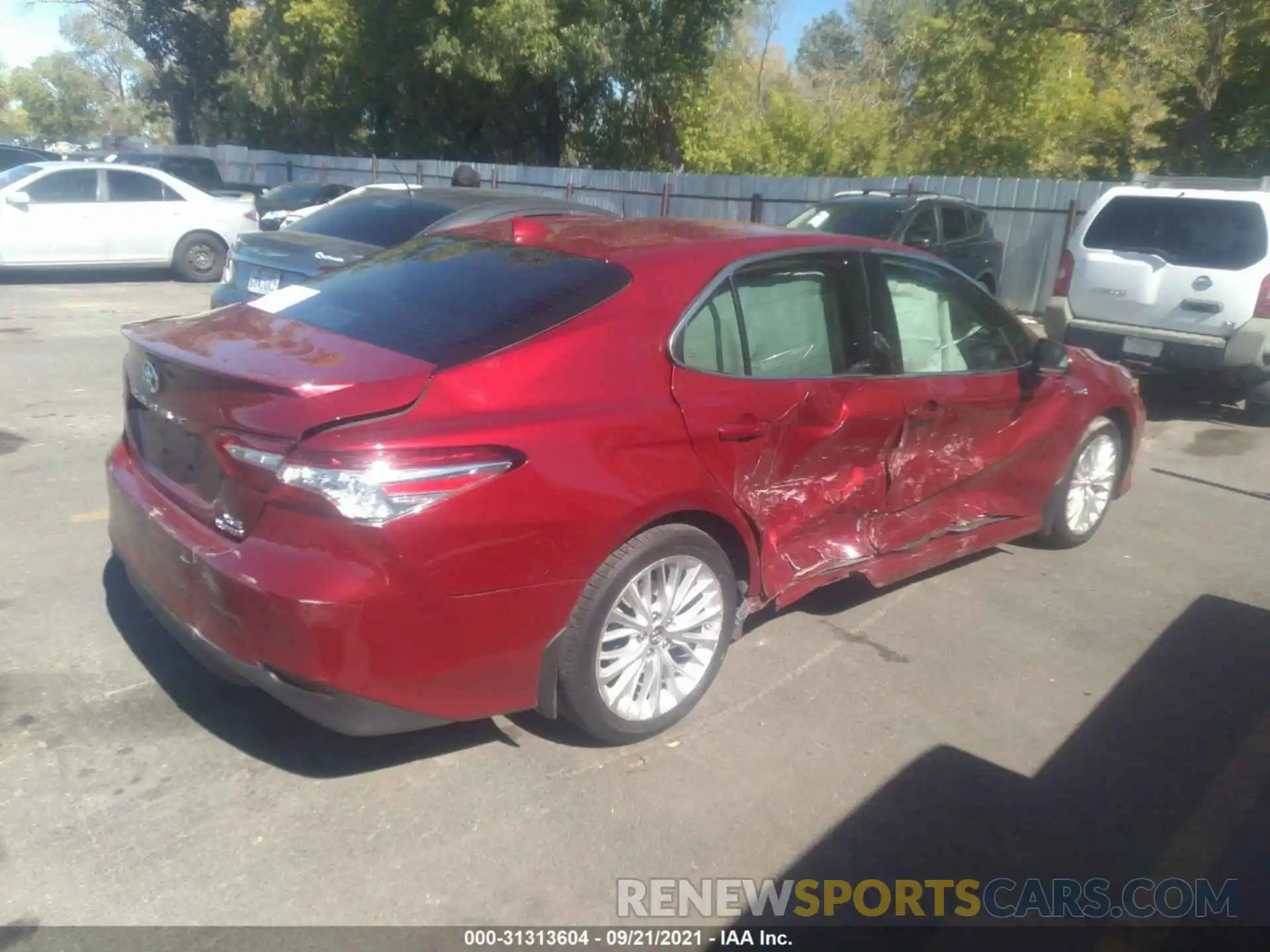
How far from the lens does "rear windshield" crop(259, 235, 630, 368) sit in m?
3.39

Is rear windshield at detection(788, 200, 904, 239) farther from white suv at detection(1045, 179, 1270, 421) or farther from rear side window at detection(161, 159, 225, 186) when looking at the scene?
rear side window at detection(161, 159, 225, 186)

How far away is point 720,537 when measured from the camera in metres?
3.86

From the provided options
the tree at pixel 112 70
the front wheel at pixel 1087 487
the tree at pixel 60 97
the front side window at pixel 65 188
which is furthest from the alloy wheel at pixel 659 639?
the tree at pixel 60 97

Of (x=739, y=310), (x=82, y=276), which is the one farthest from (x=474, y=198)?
(x=82, y=276)

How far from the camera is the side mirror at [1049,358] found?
5.15 meters

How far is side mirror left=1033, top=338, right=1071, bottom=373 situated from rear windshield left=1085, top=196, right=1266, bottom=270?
423cm

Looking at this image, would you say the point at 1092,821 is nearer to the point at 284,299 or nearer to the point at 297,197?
the point at 284,299

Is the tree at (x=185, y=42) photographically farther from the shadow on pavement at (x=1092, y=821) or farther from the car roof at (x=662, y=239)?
the shadow on pavement at (x=1092, y=821)

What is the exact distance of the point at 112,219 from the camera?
557 inches

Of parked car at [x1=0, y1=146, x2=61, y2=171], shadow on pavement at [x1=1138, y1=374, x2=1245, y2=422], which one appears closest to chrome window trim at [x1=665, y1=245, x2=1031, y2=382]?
shadow on pavement at [x1=1138, y1=374, x2=1245, y2=422]

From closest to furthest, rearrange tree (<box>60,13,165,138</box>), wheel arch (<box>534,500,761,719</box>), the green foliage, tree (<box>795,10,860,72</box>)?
1. wheel arch (<box>534,500,761,719</box>)
2. the green foliage
3. tree (<box>795,10,860,72</box>)
4. tree (<box>60,13,165,138</box>)

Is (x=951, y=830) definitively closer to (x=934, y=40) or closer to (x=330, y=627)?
(x=330, y=627)

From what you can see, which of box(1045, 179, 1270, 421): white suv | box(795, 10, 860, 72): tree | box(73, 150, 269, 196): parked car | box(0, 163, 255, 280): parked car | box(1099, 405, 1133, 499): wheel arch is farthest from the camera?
box(795, 10, 860, 72): tree

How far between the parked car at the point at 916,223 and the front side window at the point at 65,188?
8.89 meters
